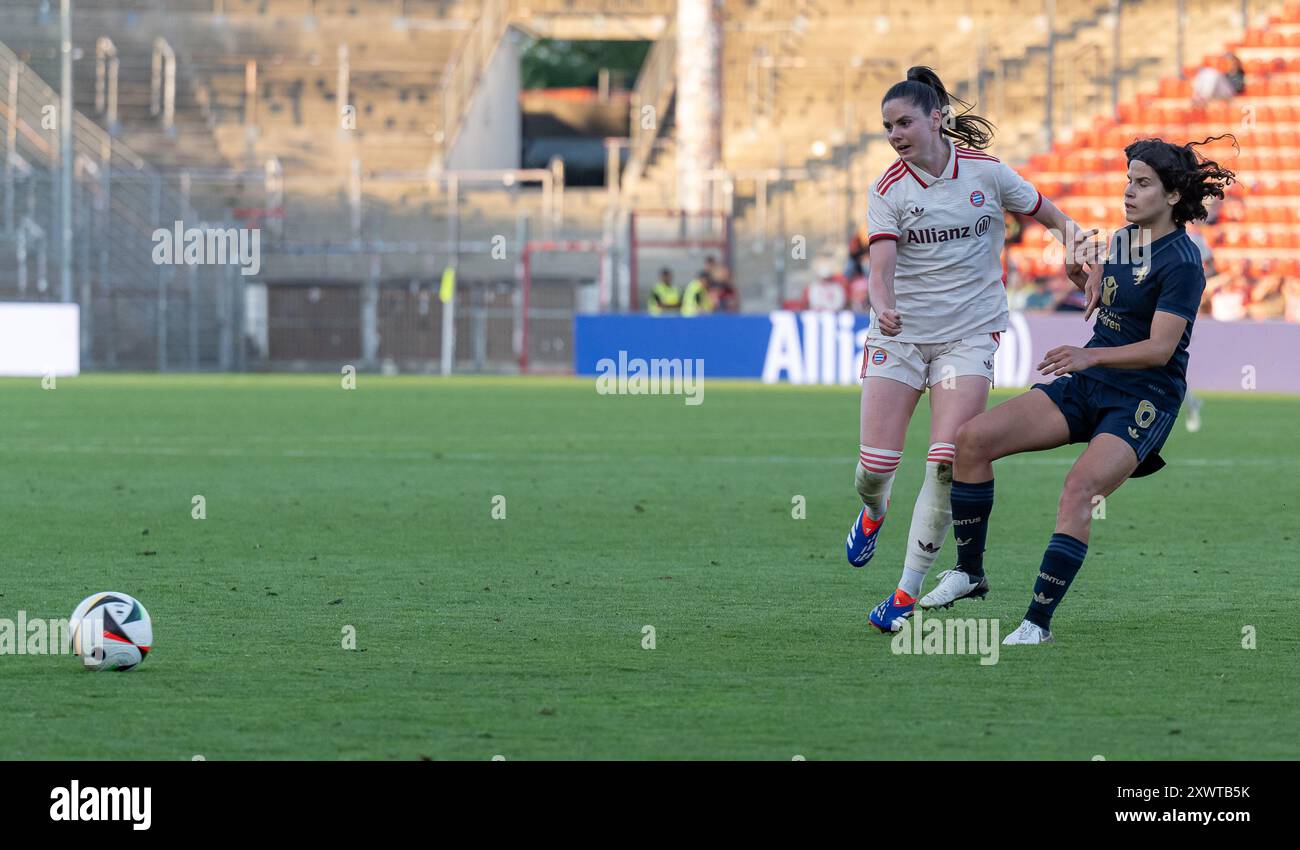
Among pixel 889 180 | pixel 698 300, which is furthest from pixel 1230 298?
pixel 889 180

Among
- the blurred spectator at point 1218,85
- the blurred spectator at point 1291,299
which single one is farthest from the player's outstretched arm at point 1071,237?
the blurred spectator at point 1218,85

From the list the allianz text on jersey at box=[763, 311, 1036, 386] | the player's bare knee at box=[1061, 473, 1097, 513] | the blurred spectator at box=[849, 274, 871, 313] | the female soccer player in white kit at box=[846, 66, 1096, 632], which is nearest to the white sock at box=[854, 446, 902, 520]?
the female soccer player in white kit at box=[846, 66, 1096, 632]

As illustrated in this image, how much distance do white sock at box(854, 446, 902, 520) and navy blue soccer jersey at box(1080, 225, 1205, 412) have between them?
96cm

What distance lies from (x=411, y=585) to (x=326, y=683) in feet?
8.30

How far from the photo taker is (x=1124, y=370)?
728 centimetres

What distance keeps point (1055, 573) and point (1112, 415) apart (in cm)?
59

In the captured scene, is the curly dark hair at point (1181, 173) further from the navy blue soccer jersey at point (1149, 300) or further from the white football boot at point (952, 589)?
the white football boot at point (952, 589)

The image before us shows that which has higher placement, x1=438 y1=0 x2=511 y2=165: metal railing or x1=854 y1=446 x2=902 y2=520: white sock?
x1=438 y1=0 x2=511 y2=165: metal railing

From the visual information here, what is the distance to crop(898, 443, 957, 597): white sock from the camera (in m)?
7.76

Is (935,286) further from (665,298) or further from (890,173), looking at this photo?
(665,298)

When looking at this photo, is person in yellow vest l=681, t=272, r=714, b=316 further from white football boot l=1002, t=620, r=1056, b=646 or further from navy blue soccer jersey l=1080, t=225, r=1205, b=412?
white football boot l=1002, t=620, r=1056, b=646

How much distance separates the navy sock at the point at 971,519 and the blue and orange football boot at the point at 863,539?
0.56 m

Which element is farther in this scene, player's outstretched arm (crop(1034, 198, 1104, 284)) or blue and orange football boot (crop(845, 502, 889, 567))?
blue and orange football boot (crop(845, 502, 889, 567))
